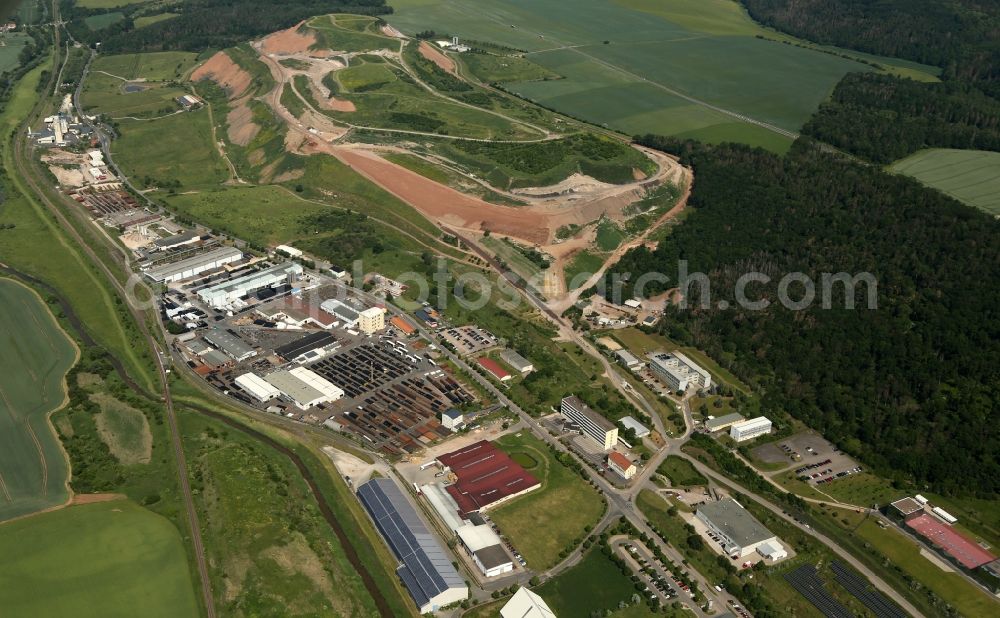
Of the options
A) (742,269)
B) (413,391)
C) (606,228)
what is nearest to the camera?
(413,391)

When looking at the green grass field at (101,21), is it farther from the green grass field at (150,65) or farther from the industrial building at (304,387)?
the industrial building at (304,387)

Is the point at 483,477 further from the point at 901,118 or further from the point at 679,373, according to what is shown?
the point at 901,118

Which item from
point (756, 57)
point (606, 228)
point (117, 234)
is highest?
point (756, 57)

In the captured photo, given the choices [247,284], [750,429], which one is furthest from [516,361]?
[247,284]

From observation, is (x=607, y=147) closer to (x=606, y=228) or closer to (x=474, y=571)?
(x=606, y=228)

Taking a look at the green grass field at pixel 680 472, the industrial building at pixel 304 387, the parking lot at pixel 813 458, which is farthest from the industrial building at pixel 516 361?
the parking lot at pixel 813 458

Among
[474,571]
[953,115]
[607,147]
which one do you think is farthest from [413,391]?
[953,115]

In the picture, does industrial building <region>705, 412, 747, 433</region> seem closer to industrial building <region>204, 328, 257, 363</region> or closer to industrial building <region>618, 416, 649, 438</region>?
industrial building <region>618, 416, 649, 438</region>
